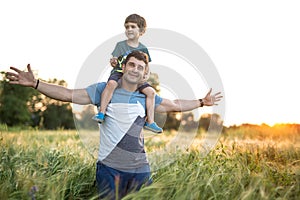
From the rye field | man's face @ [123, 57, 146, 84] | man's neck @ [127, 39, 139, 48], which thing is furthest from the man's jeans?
man's neck @ [127, 39, 139, 48]

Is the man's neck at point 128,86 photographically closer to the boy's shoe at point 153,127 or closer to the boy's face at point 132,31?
the boy's shoe at point 153,127

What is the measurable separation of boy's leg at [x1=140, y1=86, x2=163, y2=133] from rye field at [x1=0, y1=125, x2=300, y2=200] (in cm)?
43

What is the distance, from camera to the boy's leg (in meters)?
4.09

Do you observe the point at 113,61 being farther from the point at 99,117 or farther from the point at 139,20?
the point at 99,117

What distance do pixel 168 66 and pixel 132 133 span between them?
3.12ft

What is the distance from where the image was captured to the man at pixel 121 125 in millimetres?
3895

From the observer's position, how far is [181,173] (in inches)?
160

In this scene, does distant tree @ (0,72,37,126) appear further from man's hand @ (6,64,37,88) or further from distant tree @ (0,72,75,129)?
man's hand @ (6,64,37,88)

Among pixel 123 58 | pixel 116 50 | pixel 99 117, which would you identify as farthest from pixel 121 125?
pixel 116 50

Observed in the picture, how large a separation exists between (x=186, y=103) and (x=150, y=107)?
0.43 m

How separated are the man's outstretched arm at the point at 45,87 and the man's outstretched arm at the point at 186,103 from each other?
0.76 metres

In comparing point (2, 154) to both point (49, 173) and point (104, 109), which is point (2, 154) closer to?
point (49, 173)

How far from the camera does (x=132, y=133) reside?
12.9 ft

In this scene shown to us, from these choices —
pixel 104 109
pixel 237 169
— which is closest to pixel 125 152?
pixel 104 109
